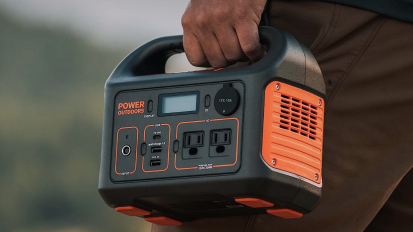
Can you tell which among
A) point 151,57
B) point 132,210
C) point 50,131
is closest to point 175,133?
point 132,210

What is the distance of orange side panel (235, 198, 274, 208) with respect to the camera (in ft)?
5.64

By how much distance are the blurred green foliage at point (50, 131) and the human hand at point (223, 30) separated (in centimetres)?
2207

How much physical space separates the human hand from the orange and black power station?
5 cm

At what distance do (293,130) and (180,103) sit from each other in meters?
0.25

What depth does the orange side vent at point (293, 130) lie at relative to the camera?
1.72 metres

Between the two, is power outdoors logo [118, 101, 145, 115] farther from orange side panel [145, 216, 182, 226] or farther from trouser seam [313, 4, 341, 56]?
trouser seam [313, 4, 341, 56]

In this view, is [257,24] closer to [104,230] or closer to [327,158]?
[327,158]

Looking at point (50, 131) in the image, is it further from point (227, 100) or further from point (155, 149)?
point (227, 100)

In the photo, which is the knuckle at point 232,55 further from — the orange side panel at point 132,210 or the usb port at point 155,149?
the orange side panel at point 132,210

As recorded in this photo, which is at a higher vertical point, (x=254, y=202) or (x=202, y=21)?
(x=202, y=21)

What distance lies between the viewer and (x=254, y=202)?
173cm

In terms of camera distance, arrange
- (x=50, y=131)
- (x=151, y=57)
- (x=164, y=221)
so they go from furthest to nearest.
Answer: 1. (x=50, y=131)
2. (x=151, y=57)
3. (x=164, y=221)

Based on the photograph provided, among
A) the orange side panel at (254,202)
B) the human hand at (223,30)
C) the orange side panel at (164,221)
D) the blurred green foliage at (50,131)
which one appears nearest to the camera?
the orange side panel at (254,202)

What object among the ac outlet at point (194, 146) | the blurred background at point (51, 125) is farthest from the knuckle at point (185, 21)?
→ the blurred background at point (51, 125)
